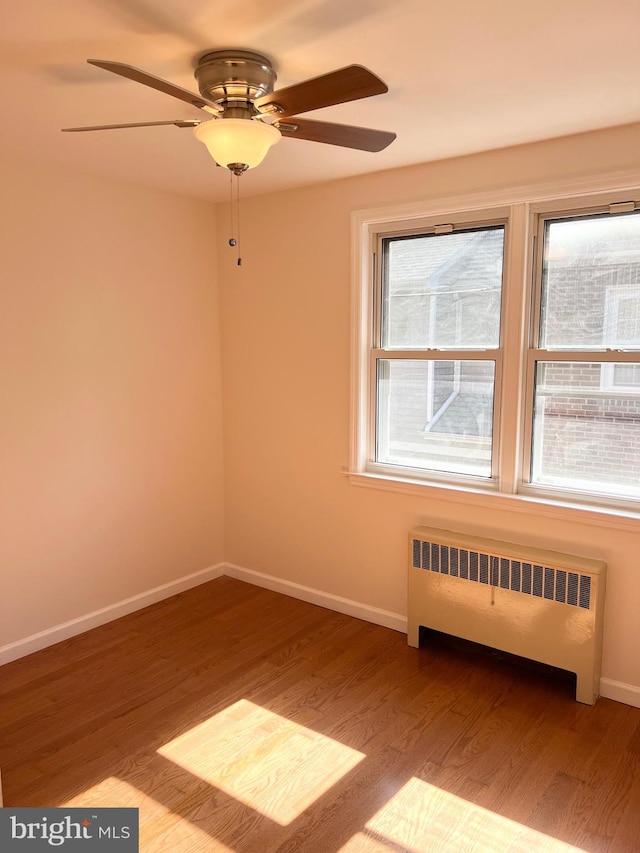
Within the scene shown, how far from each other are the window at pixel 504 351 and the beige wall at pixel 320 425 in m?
0.14

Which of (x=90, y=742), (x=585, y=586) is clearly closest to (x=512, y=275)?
(x=585, y=586)

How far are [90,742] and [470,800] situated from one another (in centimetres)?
150

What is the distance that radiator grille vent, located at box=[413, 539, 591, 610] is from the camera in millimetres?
2709

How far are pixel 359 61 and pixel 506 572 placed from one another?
2211 millimetres

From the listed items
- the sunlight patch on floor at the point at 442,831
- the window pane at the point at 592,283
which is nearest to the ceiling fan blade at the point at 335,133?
the window pane at the point at 592,283

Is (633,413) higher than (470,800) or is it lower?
higher

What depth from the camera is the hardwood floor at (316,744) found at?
2.06 metres

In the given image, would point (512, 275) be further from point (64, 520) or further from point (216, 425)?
point (64, 520)

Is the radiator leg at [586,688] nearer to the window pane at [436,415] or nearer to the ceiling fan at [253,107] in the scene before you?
the window pane at [436,415]

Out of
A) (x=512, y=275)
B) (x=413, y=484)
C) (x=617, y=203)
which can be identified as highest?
(x=617, y=203)

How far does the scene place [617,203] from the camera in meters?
2.64

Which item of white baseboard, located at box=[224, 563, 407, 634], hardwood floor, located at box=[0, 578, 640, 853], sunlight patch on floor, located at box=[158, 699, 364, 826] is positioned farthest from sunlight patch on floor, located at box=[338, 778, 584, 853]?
white baseboard, located at box=[224, 563, 407, 634]

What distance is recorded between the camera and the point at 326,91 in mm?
1562

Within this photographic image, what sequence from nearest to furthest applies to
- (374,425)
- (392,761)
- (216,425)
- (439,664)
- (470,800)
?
(470,800) → (392,761) → (439,664) → (374,425) → (216,425)
